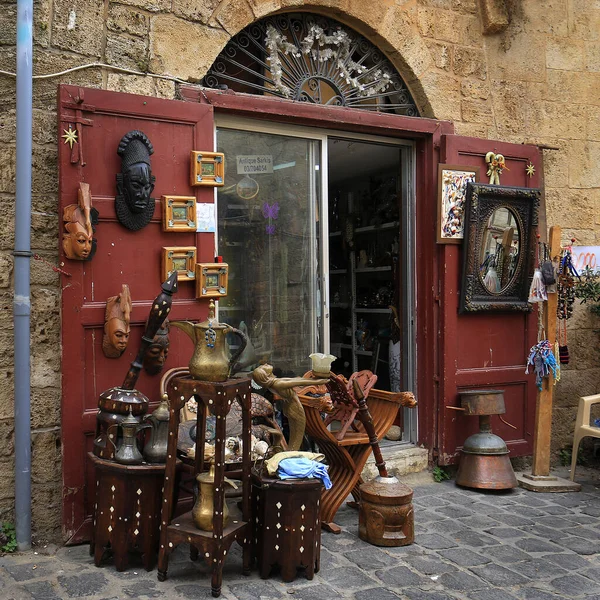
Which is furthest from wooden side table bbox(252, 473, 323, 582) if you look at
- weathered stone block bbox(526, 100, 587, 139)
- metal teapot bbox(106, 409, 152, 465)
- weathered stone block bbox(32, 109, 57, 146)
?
weathered stone block bbox(526, 100, 587, 139)

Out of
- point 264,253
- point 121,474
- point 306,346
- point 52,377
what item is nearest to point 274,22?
point 264,253

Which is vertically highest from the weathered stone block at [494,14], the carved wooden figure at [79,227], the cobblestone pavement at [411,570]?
the weathered stone block at [494,14]

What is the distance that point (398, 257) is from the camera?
20.7ft

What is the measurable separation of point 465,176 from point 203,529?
3421mm

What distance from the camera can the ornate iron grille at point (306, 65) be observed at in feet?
16.7

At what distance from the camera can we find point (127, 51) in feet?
14.8

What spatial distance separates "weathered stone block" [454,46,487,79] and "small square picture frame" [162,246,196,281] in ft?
9.11

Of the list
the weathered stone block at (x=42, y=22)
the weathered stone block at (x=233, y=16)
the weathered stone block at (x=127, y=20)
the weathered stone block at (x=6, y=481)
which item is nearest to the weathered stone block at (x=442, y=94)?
the weathered stone block at (x=233, y=16)

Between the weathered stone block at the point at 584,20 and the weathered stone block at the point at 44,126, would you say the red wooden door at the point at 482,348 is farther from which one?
the weathered stone block at the point at 44,126

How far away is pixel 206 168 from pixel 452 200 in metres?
2.05

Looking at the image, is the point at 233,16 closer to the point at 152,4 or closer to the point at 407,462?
the point at 152,4

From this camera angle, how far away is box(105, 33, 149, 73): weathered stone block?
445 cm

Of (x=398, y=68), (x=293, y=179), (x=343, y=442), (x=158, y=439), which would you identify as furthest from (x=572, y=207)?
(x=158, y=439)

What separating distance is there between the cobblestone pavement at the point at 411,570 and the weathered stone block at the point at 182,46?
2.96 metres
